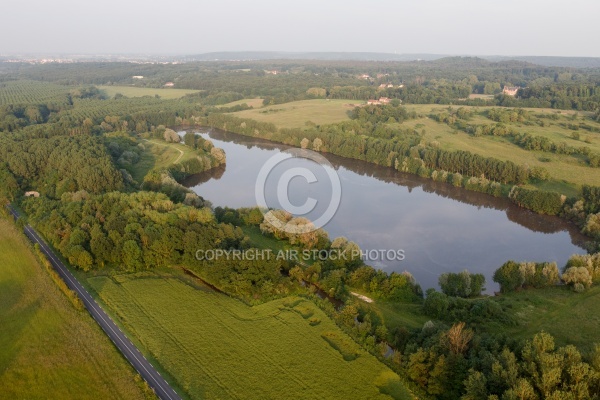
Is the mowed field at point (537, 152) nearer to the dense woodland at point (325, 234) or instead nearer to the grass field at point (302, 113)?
the dense woodland at point (325, 234)

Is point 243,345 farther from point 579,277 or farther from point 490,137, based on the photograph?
point 490,137

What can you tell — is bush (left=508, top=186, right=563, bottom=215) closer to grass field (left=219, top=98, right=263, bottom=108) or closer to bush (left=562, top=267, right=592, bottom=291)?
bush (left=562, top=267, right=592, bottom=291)

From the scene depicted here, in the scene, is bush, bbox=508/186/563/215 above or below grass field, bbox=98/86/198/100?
below

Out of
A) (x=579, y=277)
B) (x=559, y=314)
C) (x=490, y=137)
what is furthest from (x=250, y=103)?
(x=559, y=314)

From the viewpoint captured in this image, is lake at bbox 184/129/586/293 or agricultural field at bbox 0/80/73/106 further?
agricultural field at bbox 0/80/73/106

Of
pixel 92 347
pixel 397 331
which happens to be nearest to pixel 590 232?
pixel 397 331


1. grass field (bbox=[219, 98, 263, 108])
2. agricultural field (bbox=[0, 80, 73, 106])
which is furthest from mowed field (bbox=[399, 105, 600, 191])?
agricultural field (bbox=[0, 80, 73, 106])
